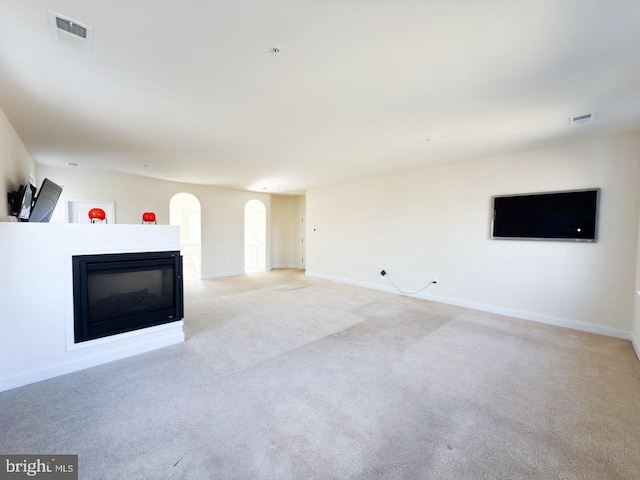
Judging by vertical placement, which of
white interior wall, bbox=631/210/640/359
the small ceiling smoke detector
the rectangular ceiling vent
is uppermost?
the small ceiling smoke detector

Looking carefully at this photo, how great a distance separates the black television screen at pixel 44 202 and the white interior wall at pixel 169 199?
2.75 m

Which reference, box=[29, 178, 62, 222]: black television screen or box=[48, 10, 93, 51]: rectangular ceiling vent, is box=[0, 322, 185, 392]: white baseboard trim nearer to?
box=[29, 178, 62, 222]: black television screen

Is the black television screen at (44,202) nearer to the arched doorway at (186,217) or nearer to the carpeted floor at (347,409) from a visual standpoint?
the carpeted floor at (347,409)

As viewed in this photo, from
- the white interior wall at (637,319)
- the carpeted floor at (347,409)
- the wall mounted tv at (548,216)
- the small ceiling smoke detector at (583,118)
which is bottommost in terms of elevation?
the carpeted floor at (347,409)

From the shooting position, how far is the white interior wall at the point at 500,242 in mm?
3426

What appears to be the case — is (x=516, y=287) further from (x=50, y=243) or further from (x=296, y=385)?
(x=50, y=243)

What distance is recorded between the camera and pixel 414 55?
187cm

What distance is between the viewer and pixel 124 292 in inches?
111

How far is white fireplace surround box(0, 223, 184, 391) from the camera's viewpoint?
88.4 inches

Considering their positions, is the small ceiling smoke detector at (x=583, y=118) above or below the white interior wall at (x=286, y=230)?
above

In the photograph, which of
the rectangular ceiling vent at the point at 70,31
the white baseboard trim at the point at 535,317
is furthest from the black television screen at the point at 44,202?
the white baseboard trim at the point at 535,317

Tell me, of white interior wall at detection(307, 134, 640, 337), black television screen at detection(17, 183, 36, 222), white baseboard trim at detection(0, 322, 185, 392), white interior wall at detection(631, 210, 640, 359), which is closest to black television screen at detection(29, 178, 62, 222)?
black television screen at detection(17, 183, 36, 222)

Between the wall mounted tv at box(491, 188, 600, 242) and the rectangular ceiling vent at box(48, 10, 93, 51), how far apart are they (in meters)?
5.20

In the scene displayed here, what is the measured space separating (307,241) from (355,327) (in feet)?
14.7
